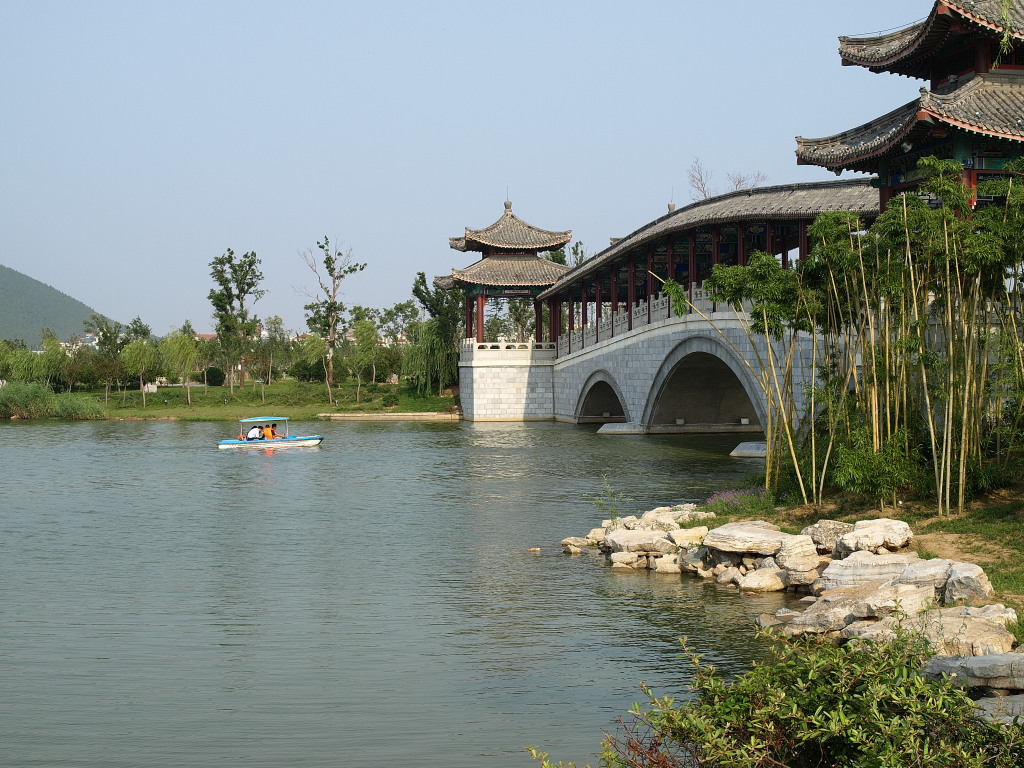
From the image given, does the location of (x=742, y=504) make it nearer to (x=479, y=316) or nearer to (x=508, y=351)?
(x=508, y=351)

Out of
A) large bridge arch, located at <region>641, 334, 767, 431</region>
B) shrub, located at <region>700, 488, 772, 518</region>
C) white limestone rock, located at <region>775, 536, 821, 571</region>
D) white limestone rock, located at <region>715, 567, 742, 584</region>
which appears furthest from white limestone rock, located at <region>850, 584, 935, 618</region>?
large bridge arch, located at <region>641, 334, 767, 431</region>

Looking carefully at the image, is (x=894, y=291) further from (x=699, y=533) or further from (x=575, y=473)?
(x=575, y=473)

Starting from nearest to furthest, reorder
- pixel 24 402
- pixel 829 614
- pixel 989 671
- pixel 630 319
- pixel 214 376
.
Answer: pixel 989 671 → pixel 829 614 → pixel 630 319 → pixel 24 402 → pixel 214 376

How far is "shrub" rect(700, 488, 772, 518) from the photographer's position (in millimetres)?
14531

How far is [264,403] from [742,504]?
36.4 m

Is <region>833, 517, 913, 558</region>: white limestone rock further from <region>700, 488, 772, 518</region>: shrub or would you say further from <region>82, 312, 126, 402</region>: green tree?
<region>82, 312, 126, 402</region>: green tree

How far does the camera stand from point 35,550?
1571 centimetres

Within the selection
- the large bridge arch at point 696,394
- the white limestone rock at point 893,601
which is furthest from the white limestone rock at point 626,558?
the large bridge arch at point 696,394

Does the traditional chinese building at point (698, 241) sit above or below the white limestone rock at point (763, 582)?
above

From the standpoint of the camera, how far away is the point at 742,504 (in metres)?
15.0

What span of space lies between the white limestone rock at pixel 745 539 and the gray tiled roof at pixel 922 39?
8541 millimetres

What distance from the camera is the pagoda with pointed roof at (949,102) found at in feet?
52.3

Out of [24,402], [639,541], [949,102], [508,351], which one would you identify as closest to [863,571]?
[639,541]

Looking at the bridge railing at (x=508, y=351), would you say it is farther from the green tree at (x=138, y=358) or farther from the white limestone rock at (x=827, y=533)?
the white limestone rock at (x=827, y=533)
